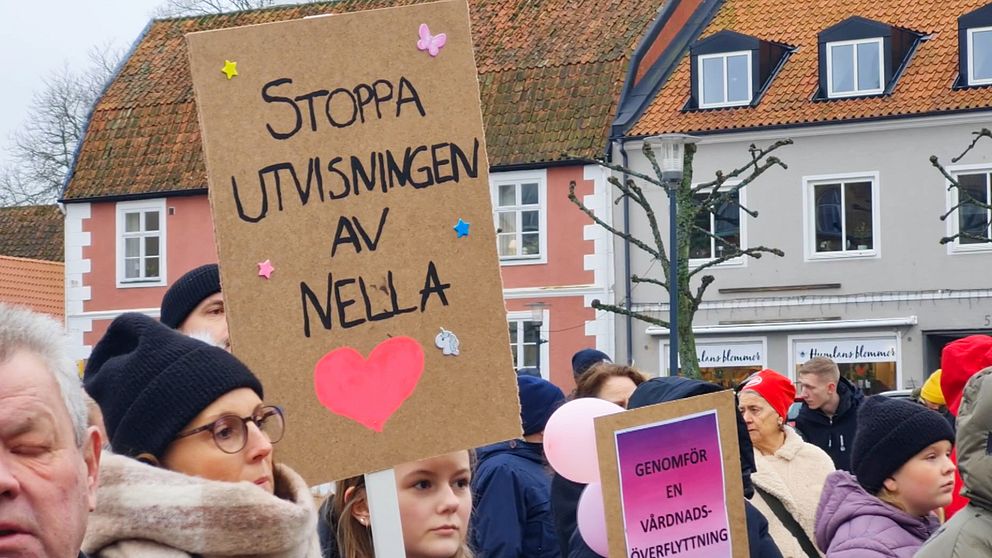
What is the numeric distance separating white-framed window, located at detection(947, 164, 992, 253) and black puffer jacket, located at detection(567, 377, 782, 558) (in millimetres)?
23197

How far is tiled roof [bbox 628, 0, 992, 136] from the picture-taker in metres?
28.2

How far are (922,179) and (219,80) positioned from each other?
25.3 m

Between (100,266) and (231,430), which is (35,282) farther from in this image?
(231,430)

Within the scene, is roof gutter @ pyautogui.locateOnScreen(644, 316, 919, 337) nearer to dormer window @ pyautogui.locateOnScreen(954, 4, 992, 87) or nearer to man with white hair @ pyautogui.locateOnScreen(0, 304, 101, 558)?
dormer window @ pyautogui.locateOnScreen(954, 4, 992, 87)

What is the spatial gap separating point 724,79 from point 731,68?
0.24 meters

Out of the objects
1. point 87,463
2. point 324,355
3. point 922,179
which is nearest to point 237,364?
point 324,355

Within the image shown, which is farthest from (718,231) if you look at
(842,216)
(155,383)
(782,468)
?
(155,383)

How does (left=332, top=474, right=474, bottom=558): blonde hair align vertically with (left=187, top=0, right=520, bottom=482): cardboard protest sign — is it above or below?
below

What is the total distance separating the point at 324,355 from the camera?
151 inches

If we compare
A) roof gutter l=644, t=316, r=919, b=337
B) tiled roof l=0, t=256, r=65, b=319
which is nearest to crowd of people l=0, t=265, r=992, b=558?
roof gutter l=644, t=316, r=919, b=337

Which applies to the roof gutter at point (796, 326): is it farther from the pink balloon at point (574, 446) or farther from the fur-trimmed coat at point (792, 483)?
the pink balloon at point (574, 446)

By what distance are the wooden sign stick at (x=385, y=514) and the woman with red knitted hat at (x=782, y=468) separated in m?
2.72

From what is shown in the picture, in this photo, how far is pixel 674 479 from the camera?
4891 mm

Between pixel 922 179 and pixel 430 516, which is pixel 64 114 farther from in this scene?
pixel 430 516
